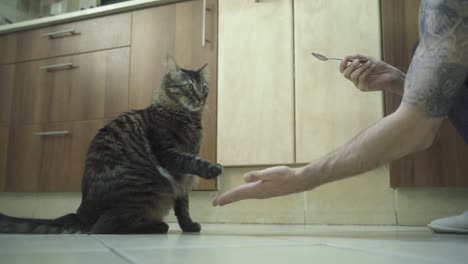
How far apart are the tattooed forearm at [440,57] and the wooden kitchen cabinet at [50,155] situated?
74.0 inches

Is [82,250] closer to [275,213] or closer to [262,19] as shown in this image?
[275,213]

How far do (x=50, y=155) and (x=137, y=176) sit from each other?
1295mm

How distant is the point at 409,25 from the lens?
1.79 meters

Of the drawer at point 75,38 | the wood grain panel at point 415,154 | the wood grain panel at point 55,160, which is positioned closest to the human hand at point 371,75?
the wood grain panel at point 415,154

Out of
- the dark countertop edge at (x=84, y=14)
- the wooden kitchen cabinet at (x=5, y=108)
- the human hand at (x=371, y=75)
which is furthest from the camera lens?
the wooden kitchen cabinet at (x=5, y=108)

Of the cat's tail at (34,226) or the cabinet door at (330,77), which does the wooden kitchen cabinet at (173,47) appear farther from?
the cat's tail at (34,226)

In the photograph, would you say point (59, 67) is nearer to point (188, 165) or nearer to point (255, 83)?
point (255, 83)

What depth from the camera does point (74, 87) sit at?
2449 mm

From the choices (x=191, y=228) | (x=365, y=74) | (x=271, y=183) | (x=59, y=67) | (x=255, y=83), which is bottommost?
(x=191, y=228)

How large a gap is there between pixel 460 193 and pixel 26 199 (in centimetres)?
231

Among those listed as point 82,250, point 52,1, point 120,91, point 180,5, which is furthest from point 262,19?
point 52,1

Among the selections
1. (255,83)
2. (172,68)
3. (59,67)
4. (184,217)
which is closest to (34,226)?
(184,217)

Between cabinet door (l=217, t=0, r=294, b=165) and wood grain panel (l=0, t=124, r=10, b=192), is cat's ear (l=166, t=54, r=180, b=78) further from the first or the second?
wood grain panel (l=0, t=124, r=10, b=192)

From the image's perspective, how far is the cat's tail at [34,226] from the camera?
4.01 ft
